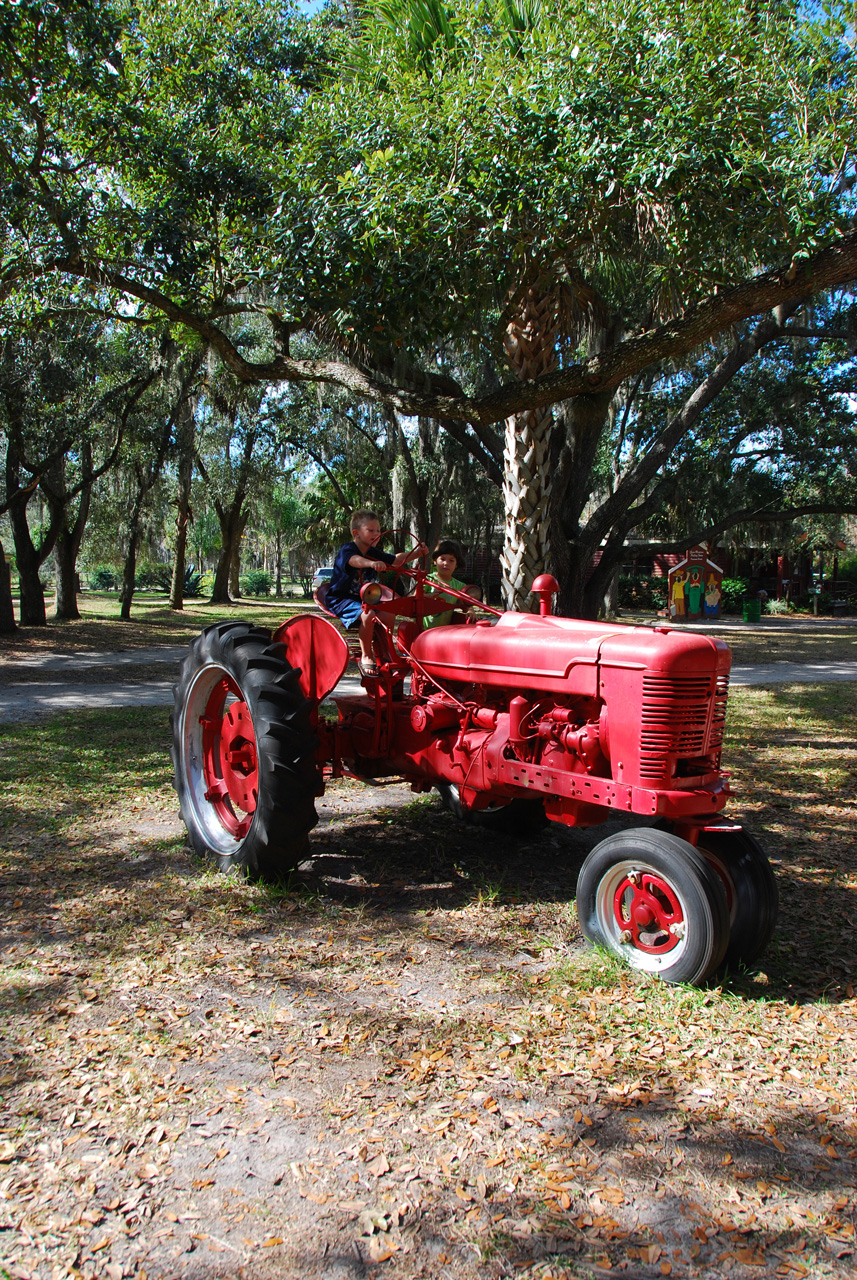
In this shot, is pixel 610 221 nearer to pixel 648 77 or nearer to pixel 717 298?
pixel 648 77

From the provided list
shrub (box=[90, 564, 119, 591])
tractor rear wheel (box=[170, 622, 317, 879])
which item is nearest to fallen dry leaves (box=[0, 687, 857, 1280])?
tractor rear wheel (box=[170, 622, 317, 879])

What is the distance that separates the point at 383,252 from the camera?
24.1 ft

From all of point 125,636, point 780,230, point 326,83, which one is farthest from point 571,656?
point 125,636

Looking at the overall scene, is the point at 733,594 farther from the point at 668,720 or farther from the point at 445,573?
the point at 668,720

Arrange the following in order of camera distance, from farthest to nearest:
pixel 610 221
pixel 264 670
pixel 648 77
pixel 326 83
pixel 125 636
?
pixel 125 636, pixel 326 83, pixel 610 221, pixel 648 77, pixel 264 670

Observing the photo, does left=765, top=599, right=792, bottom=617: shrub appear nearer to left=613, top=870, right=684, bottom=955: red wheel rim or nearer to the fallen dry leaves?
the fallen dry leaves

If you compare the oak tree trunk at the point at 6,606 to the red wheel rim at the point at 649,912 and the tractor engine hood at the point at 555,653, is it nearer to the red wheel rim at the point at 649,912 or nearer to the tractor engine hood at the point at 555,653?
the tractor engine hood at the point at 555,653

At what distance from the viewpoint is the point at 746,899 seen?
341 cm

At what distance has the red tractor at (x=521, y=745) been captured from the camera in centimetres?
345

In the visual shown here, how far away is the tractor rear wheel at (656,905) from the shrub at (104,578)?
5407 cm

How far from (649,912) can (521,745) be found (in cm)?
94

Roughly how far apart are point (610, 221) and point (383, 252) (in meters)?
2.08

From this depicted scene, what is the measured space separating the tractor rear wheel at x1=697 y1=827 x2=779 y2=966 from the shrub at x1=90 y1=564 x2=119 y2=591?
54.3 meters

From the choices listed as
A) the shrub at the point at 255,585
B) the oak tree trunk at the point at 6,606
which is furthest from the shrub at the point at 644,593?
the shrub at the point at 255,585
